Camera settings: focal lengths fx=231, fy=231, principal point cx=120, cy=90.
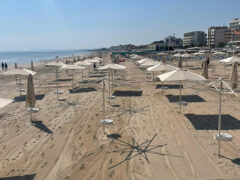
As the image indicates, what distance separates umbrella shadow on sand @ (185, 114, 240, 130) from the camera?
25.1 feet

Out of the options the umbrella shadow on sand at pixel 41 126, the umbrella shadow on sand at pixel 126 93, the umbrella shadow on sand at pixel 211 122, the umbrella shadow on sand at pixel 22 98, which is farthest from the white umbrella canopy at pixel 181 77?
the umbrella shadow on sand at pixel 22 98

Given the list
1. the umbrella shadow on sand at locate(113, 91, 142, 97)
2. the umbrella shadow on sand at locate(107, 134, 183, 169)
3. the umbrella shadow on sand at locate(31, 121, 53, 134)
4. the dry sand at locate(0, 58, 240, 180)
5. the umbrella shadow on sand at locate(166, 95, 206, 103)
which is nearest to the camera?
the dry sand at locate(0, 58, 240, 180)

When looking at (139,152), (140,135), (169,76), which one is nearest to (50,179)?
(139,152)

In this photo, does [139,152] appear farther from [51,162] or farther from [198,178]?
[51,162]

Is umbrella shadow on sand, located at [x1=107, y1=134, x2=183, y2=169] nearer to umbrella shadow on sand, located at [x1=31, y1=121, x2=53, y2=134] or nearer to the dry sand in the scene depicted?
the dry sand

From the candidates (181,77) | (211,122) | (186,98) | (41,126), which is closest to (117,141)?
(41,126)

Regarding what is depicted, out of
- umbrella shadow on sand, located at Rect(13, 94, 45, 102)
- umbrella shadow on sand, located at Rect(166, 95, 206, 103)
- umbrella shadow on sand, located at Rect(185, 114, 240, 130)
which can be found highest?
umbrella shadow on sand, located at Rect(166, 95, 206, 103)

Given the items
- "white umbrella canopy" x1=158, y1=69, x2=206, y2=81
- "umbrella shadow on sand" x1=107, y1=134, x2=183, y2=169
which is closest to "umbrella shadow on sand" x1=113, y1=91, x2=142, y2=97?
"white umbrella canopy" x1=158, y1=69, x2=206, y2=81

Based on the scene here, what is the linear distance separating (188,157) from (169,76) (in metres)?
4.07

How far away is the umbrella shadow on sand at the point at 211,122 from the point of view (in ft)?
25.1

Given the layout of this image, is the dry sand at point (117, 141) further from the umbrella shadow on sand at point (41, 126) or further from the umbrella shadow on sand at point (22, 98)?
the umbrella shadow on sand at point (22, 98)

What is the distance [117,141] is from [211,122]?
3605 mm

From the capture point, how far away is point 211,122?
816 cm

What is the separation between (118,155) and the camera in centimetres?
591
